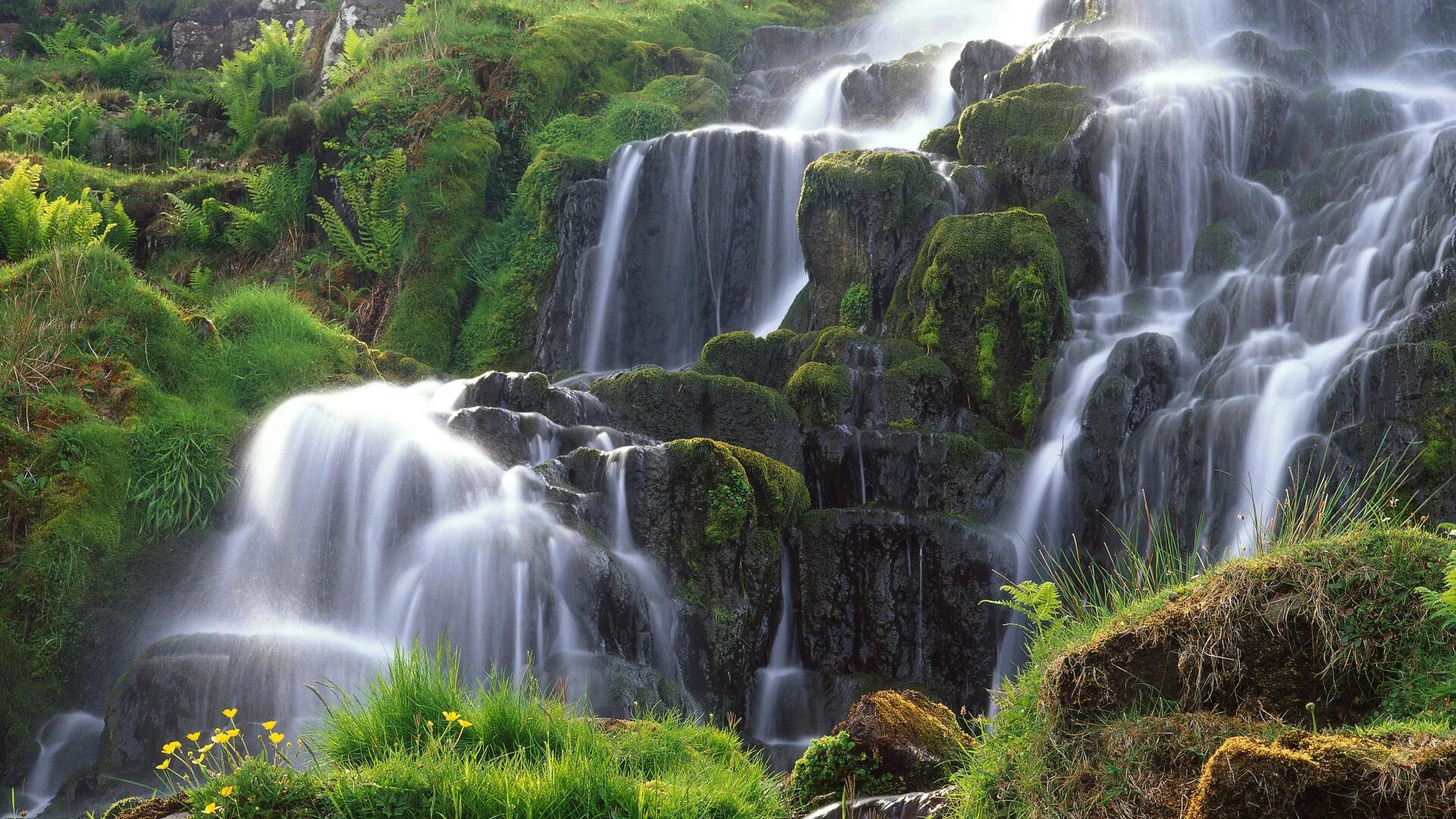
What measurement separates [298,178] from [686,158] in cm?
643

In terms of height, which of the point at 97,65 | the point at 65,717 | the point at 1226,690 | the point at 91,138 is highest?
the point at 97,65

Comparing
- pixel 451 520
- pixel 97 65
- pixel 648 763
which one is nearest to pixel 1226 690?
pixel 648 763

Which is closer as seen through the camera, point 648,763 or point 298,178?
point 648,763

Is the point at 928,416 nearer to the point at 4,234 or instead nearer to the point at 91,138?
the point at 4,234

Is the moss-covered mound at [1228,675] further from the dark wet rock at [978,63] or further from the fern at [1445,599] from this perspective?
the dark wet rock at [978,63]

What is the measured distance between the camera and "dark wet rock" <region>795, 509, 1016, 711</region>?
11.2 m

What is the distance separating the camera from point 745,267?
56.2 ft

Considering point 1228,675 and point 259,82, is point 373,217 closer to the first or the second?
point 259,82

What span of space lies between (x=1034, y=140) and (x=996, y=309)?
3556 millimetres

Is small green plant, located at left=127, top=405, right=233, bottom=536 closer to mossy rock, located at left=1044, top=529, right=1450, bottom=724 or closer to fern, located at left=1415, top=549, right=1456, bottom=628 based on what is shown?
mossy rock, located at left=1044, top=529, right=1450, bottom=724

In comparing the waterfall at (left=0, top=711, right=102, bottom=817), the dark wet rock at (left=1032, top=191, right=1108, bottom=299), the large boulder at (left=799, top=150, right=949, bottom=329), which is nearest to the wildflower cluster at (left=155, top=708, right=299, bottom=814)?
the waterfall at (left=0, top=711, right=102, bottom=817)

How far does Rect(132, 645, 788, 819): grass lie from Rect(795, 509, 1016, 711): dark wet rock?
5.68 metres

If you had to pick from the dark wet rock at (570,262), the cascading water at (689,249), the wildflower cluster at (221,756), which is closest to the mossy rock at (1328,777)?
the wildflower cluster at (221,756)

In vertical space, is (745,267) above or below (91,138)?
below
